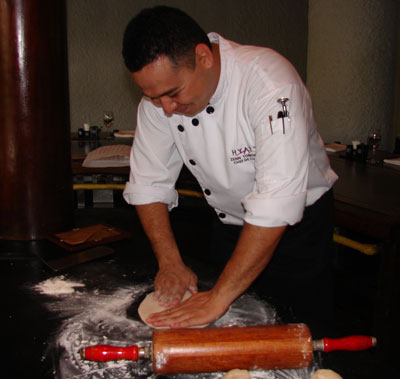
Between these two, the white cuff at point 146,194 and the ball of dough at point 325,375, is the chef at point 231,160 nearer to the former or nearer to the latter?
the white cuff at point 146,194

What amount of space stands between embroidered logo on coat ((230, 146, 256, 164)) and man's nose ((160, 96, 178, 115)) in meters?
0.29

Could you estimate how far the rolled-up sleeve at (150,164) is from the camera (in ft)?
Answer: 5.51

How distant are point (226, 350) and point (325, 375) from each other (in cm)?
21

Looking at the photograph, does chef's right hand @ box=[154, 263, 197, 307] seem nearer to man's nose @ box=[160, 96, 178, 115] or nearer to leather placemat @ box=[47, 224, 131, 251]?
leather placemat @ box=[47, 224, 131, 251]

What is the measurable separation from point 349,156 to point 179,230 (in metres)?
1.62

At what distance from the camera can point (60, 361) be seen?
1016mm

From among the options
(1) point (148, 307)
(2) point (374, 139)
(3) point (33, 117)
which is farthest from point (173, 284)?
(2) point (374, 139)

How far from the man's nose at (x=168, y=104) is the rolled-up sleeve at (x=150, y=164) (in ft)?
1.12

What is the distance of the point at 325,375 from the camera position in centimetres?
90

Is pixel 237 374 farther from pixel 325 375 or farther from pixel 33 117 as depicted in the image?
pixel 33 117

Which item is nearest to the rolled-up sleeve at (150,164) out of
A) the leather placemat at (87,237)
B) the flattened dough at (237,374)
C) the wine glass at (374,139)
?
the leather placemat at (87,237)

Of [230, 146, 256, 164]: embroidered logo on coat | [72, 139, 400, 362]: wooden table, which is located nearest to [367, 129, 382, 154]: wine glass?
[72, 139, 400, 362]: wooden table

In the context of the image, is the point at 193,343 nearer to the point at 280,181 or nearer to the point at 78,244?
the point at 280,181

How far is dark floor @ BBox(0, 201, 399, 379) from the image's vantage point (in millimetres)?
985
